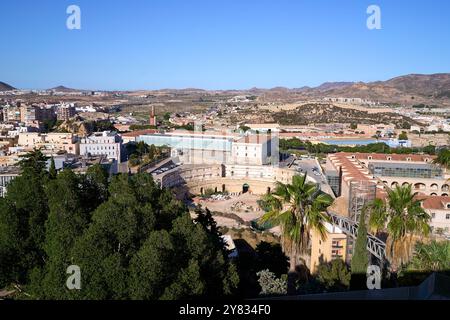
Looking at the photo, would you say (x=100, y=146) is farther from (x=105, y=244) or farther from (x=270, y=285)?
(x=105, y=244)

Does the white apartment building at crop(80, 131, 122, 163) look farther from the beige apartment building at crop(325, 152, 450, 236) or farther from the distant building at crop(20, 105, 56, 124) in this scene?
the distant building at crop(20, 105, 56, 124)

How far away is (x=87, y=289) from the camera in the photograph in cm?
769

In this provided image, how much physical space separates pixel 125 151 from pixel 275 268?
3806 centimetres

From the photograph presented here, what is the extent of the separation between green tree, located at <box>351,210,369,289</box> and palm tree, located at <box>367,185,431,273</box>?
0.51 m

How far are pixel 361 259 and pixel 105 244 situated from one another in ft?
23.9

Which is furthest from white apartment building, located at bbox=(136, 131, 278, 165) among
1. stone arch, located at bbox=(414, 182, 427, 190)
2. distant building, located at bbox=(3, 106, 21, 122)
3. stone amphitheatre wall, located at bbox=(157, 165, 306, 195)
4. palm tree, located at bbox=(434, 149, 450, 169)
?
distant building, located at bbox=(3, 106, 21, 122)

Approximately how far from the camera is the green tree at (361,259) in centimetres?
1206

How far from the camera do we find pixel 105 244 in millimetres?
8273

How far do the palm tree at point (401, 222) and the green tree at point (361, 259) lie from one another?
1.66 ft

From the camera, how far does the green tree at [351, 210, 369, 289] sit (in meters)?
12.1
